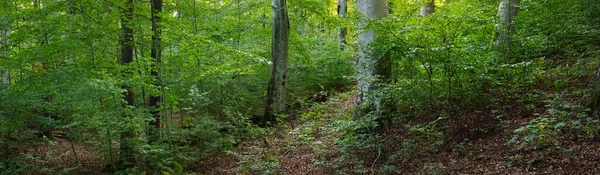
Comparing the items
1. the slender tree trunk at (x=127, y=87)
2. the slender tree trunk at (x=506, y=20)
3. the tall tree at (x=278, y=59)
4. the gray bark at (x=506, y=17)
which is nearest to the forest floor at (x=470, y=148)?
the slender tree trunk at (x=506, y=20)

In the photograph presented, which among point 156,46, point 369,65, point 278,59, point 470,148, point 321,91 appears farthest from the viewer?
point 278,59

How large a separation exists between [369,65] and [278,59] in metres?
4.28

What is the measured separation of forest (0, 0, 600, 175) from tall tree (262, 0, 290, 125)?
0.04 meters

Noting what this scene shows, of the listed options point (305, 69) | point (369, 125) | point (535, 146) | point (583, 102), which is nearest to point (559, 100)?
point (583, 102)

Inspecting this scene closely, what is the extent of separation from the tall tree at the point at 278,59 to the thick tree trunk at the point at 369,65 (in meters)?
3.34

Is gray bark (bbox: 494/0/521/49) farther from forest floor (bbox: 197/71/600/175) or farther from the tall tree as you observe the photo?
the tall tree

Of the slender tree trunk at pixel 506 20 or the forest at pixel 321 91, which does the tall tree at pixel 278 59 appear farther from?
the slender tree trunk at pixel 506 20

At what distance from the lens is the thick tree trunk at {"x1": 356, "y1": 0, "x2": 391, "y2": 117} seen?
645 centimetres

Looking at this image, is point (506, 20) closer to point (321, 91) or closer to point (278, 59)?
point (321, 91)

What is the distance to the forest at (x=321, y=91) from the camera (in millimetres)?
5371

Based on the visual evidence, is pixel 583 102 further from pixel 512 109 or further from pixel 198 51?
pixel 198 51

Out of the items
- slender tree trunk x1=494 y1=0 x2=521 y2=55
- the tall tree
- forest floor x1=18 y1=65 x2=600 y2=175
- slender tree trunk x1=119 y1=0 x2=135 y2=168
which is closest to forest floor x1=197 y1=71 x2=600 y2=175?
forest floor x1=18 y1=65 x2=600 y2=175

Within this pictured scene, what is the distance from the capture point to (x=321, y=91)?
8148 mm

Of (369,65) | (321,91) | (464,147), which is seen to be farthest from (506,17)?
(321,91)
